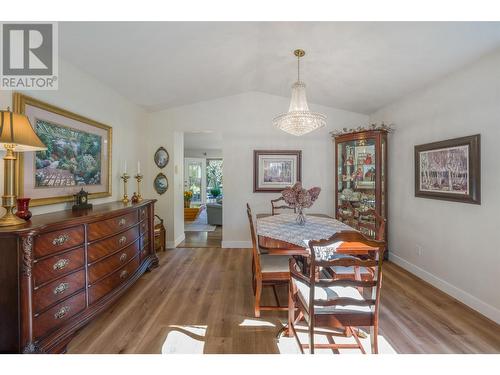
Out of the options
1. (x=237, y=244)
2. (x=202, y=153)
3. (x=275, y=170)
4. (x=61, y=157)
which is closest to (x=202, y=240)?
(x=237, y=244)

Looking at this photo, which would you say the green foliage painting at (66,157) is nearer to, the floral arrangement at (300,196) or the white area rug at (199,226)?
the floral arrangement at (300,196)

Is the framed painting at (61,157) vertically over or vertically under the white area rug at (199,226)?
over

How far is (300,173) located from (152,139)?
2.88 meters

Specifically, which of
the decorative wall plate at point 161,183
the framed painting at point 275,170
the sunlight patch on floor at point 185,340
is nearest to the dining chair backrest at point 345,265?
the sunlight patch on floor at point 185,340

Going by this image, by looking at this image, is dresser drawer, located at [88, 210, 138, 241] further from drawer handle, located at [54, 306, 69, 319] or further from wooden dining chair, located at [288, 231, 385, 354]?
wooden dining chair, located at [288, 231, 385, 354]

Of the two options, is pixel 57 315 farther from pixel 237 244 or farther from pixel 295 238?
pixel 237 244

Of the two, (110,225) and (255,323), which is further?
(110,225)

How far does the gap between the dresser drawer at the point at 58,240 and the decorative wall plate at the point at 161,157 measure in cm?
260

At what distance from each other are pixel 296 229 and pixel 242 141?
248 centimetres

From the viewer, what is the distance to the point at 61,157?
246 cm

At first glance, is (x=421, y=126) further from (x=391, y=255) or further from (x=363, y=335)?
(x=363, y=335)

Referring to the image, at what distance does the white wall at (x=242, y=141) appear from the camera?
4.48m

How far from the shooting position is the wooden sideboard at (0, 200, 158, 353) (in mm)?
1519

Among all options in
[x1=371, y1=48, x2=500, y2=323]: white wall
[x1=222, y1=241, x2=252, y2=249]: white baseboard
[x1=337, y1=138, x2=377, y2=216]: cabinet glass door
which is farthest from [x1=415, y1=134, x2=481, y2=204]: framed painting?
[x1=222, y1=241, x2=252, y2=249]: white baseboard
